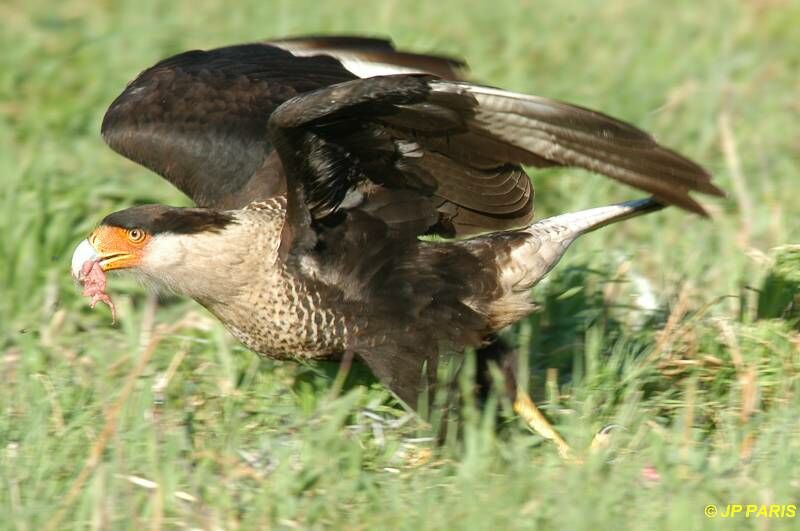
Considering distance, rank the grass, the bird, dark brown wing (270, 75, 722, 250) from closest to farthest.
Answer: the grass
dark brown wing (270, 75, 722, 250)
the bird

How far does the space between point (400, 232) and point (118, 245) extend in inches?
39.3

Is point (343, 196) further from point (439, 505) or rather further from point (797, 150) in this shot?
point (797, 150)

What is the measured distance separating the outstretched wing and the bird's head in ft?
1.52

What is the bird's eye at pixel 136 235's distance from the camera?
182 inches

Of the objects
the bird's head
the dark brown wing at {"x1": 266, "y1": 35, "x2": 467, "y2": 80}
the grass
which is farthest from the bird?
the dark brown wing at {"x1": 266, "y1": 35, "x2": 467, "y2": 80}

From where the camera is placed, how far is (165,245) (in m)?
4.61

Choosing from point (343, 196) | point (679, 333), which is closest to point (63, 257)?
point (343, 196)

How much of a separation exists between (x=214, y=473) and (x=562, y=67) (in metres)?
4.50

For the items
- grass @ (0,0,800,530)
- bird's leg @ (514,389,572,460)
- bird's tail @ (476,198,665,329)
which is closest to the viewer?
grass @ (0,0,800,530)

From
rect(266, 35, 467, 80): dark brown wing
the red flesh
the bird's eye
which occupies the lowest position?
the red flesh

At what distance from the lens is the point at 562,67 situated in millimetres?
7902

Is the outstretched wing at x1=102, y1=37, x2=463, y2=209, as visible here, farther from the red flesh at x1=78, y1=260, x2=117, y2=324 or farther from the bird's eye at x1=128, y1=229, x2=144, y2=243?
the red flesh at x1=78, y1=260, x2=117, y2=324

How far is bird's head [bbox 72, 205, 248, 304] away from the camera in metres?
4.60

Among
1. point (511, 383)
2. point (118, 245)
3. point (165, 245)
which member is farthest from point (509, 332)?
point (118, 245)
